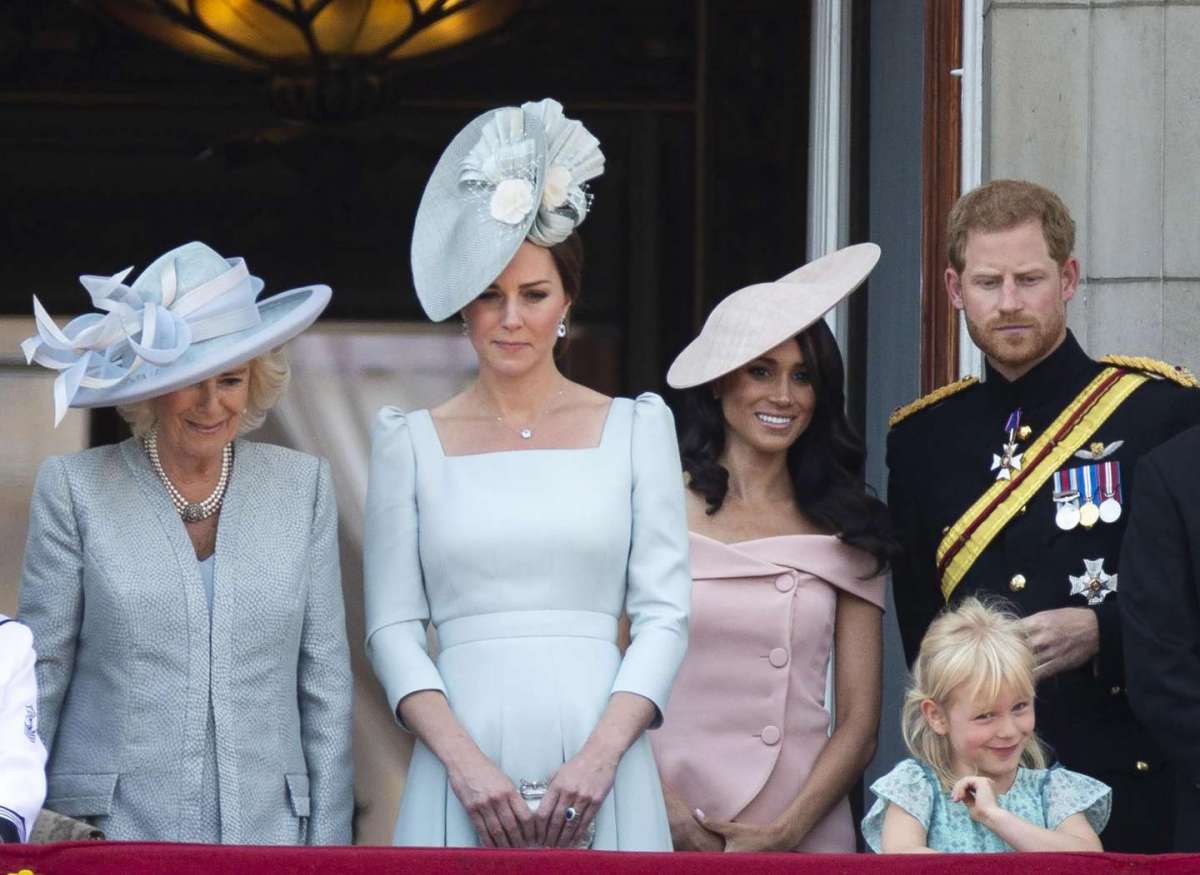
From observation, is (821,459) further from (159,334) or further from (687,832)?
(159,334)

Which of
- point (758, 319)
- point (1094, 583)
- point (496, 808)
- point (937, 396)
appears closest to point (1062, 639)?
point (1094, 583)

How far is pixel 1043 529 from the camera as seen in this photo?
4234 millimetres

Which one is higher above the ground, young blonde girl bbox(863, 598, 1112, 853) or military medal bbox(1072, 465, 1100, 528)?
military medal bbox(1072, 465, 1100, 528)

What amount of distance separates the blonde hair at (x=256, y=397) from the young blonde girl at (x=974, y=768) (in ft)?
3.56

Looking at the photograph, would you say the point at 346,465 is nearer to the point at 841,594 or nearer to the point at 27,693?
the point at 841,594

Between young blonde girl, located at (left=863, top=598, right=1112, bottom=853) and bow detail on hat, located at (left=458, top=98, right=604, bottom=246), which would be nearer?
young blonde girl, located at (left=863, top=598, right=1112, bottom=853)

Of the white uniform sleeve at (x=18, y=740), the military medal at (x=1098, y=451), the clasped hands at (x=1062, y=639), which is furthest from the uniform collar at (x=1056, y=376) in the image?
the white uniform sleeve at (x=18, y=740)

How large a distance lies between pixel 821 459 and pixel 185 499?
1.13 metres

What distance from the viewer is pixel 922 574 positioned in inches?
176

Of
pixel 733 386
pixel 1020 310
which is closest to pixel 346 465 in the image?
pixel 733 386

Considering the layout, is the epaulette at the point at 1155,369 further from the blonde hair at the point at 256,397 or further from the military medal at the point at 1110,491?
the blonde hair at the point at 256,397

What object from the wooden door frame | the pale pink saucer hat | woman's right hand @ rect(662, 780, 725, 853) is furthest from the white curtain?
woman's right hand @ rect(662, 780, 725, 853)

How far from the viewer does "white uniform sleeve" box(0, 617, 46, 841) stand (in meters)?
3.41

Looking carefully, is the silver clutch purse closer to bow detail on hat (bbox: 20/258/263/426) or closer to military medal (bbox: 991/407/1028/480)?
bow detail on hat (bbox: 20/258/263/426)
